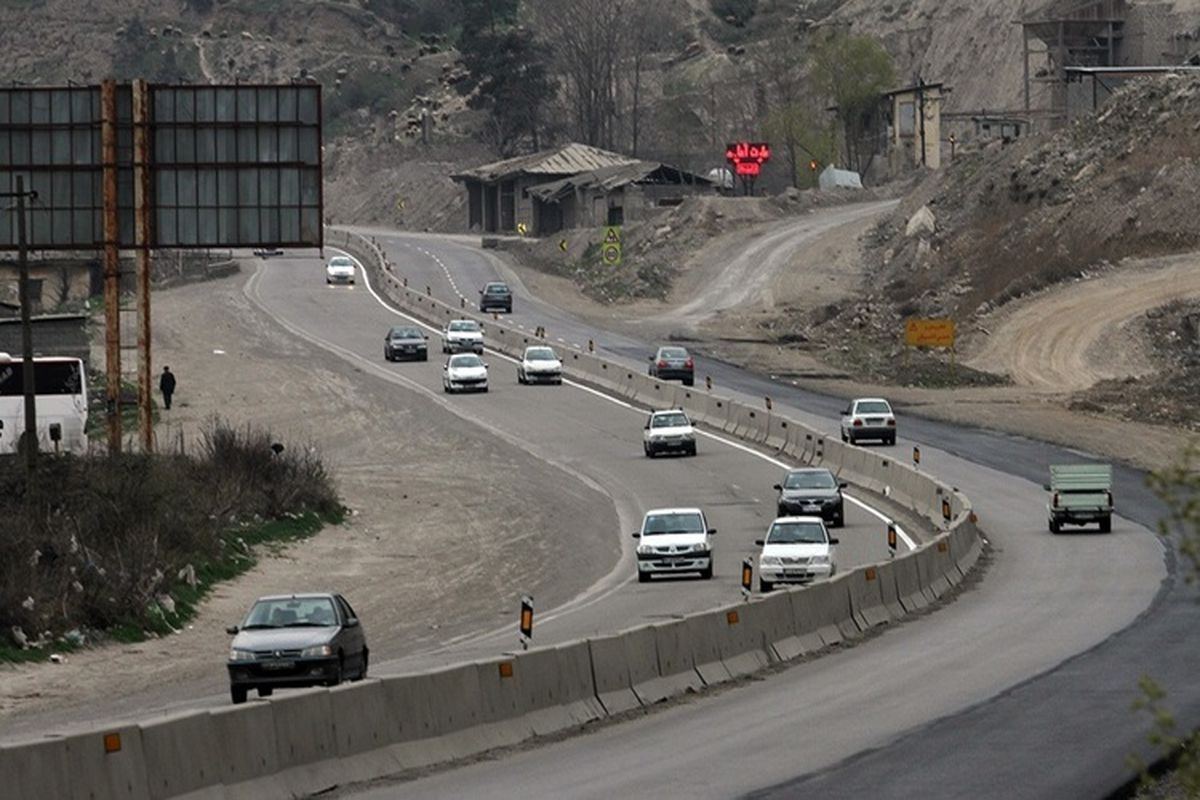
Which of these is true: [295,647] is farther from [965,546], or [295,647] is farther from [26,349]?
[965,546]

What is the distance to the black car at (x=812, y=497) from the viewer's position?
51.9 meters

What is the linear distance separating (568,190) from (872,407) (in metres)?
84.3

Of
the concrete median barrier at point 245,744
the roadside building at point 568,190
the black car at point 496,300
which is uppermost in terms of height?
the roadside building at point 568,190

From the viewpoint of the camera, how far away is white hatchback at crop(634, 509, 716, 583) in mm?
44625

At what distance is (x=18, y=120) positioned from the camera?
168ft

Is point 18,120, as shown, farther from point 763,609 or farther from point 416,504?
point 763,609

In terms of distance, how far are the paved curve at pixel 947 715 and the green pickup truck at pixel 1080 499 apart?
5.82 meters

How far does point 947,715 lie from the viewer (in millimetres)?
25781

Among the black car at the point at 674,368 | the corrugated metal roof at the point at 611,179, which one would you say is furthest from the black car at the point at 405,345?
the corrugated metal roof at the point at 611,179

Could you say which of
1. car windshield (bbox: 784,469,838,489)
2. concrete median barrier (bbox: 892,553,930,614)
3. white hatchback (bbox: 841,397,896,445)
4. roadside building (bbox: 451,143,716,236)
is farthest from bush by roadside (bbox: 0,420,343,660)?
roadside building (bbox: 451,143,716,236)

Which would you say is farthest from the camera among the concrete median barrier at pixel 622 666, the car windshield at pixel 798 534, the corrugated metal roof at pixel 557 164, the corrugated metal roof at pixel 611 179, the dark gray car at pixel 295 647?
the corrugated metal roof at pixel 557 164

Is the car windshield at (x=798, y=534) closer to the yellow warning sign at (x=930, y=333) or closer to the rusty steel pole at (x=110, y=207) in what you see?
the rusty steel pole at (x=110, y=207)

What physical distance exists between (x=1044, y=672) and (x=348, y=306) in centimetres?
8522

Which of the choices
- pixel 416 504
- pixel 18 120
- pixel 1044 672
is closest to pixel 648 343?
pixel 416 504
